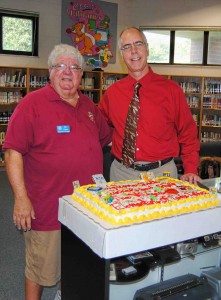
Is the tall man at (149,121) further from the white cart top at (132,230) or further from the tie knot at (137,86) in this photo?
the white cart top at (132,230)

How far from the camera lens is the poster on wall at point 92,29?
27.2 feet

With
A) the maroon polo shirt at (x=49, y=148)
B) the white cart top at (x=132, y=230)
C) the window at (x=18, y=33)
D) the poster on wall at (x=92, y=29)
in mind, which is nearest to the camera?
the white cart top at (x=132, y=230)

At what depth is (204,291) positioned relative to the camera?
67.6 inches

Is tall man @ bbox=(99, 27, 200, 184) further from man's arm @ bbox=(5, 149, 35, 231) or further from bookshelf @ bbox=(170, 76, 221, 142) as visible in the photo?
bookshelf @ bbox=(170, 76, 221, 142)

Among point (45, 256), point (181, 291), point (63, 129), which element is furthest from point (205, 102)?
point (181, 291)

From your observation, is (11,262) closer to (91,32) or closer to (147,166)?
(147,166)

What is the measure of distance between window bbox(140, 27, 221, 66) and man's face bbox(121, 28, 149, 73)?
698 cm

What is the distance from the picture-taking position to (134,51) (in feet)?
7.65

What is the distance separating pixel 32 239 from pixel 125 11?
8154mm

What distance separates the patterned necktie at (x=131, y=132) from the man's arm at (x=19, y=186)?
707 mm

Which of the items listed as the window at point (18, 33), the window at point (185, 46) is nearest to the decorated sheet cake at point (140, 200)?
the window at point (18, 33)

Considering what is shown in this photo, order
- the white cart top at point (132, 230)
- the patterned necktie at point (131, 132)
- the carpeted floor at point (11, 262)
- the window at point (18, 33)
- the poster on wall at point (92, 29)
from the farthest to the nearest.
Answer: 1. the poster on wall at point (92, 29)
2. the window at point (18, 33)
3. the carpeted floor at point (11, 262)
4. the patterned necktie at point (131, 132)
5. the white cart top at point (132, 230)

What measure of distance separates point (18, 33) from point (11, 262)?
5943 mm

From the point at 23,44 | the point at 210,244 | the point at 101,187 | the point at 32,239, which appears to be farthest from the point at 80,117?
the point at 23,44
